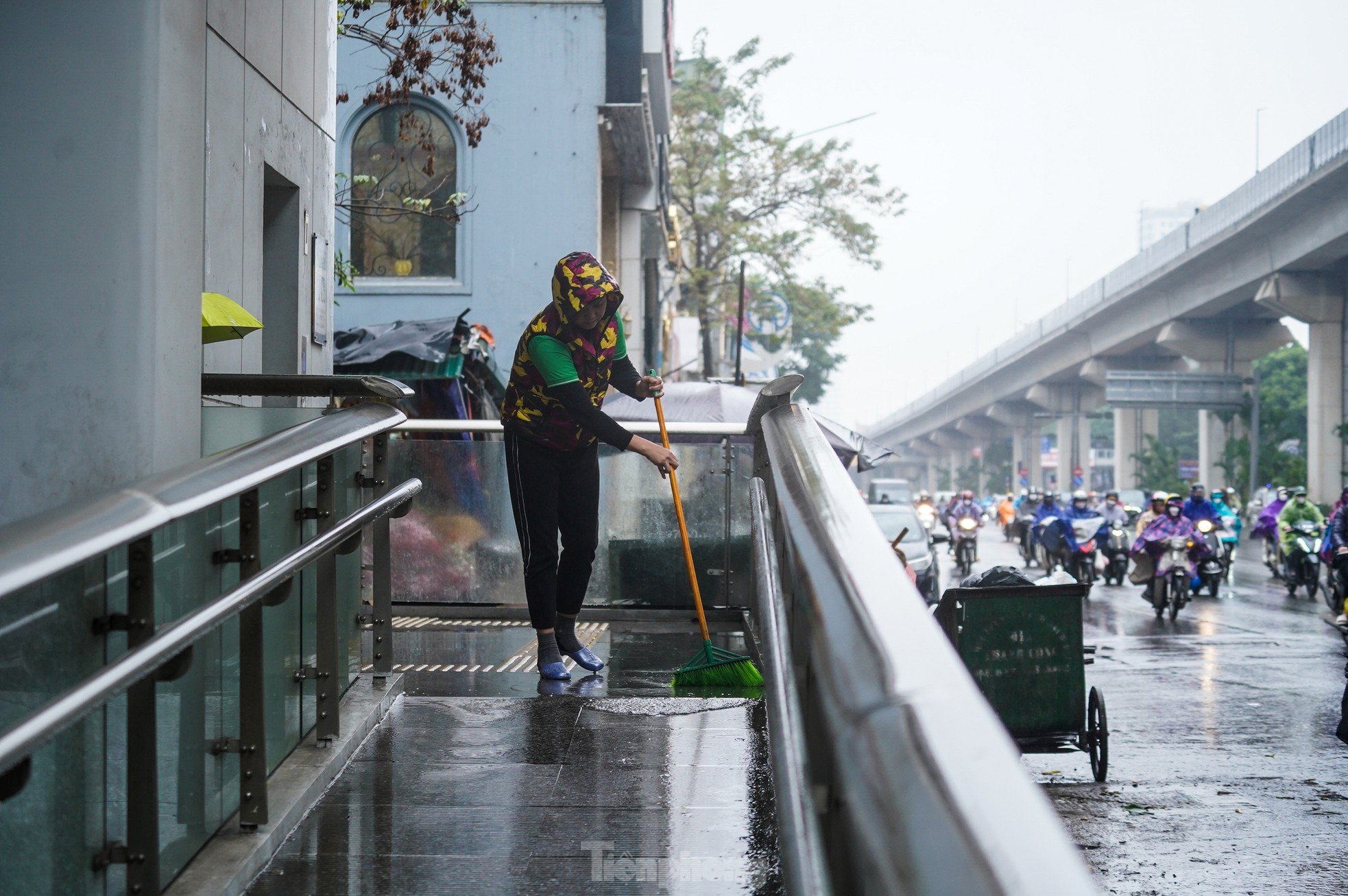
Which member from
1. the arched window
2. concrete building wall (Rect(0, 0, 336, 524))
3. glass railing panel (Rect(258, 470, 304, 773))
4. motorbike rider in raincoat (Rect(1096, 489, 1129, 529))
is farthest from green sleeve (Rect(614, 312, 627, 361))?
motorbike rider in raincoat (Rect(1096, 489, 1129, 529))

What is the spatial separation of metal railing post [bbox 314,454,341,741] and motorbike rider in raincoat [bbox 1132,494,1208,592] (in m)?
16.1

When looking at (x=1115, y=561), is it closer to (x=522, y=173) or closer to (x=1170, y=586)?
(x=1170, y=586)

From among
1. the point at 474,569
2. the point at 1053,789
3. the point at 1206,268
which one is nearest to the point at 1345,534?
the point at 1053,789

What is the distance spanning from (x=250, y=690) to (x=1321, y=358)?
38.9 m

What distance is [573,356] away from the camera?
5570 mm

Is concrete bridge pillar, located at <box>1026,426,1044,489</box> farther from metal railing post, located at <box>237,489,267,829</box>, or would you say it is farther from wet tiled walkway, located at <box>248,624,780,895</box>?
metal railing post, located at <box>237,489,267,829</box>

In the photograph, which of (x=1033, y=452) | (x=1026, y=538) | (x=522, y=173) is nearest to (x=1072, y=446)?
(x=1033, y=452)

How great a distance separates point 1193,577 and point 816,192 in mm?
15712

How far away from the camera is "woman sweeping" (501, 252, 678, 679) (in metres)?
5.40

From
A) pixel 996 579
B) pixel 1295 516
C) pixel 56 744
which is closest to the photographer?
pixel 56 744

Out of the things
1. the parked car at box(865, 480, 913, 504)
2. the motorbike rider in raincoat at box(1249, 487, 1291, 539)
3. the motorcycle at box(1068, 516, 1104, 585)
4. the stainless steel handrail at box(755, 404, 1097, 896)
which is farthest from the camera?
the parked car at box(865, 480, 913, 504)

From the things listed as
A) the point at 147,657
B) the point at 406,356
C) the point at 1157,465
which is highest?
the point at 406,356

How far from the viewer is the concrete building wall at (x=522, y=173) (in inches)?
723

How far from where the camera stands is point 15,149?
13.7 feet
